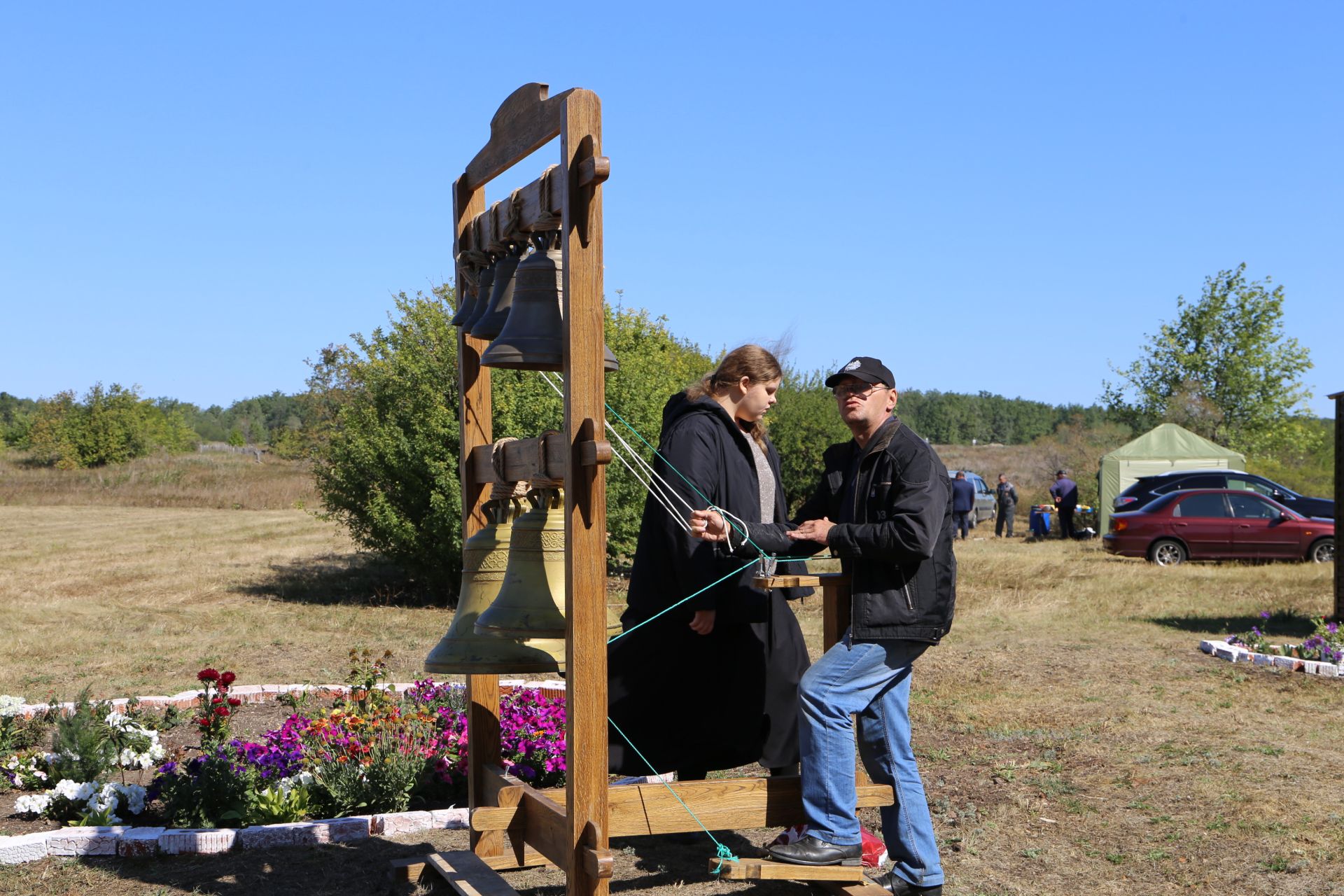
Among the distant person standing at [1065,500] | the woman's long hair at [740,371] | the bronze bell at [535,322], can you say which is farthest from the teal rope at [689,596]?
the distant person standing at [1065,500]

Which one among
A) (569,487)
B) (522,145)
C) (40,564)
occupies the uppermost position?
(522,145)

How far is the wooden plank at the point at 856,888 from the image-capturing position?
12.6 ft

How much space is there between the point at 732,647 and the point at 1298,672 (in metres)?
6.71

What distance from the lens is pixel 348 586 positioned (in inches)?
615

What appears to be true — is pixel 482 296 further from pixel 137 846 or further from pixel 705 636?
pixel 137 846

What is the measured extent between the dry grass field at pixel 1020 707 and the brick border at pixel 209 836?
0.08 metres

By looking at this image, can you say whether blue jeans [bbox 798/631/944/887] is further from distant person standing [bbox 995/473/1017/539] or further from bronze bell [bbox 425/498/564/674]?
distant person standing [bbox 995/473/1017/539]

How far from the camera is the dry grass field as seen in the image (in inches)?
185

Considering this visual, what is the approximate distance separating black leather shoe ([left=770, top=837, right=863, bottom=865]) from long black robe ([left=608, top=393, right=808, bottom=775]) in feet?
1.65

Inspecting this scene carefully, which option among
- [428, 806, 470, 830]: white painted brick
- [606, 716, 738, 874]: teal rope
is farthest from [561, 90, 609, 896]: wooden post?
[428, 806, 470, 830]: white painted brick

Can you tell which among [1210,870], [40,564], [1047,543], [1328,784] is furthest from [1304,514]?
[40,564]

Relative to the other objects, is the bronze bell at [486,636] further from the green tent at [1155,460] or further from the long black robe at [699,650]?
the green tent at [1155,460]

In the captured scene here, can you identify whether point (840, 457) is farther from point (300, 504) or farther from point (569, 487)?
point (300, 504)

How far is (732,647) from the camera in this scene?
4.33m
